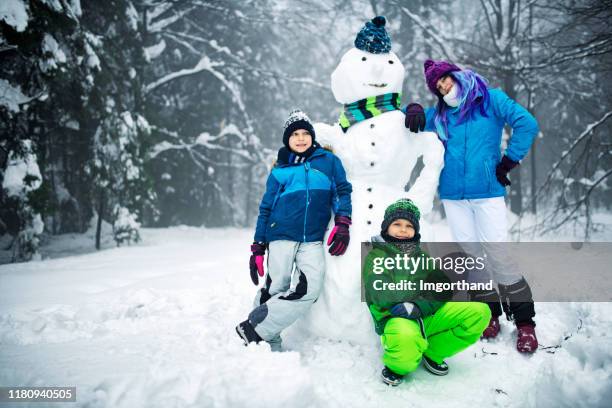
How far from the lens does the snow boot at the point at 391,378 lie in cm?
213

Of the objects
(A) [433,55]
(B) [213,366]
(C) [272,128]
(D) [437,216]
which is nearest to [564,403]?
(B) [213,366]

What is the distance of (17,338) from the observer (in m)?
2.44

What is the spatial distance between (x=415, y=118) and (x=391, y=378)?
177 cm

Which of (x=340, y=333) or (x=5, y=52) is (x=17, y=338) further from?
(x=5, y=52)

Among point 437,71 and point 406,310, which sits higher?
point 437,71

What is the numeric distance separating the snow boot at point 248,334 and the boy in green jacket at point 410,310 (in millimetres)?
794

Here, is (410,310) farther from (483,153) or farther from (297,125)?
(297,125)

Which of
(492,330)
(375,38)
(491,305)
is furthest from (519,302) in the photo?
(375,38)

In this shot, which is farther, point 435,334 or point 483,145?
point 483,145

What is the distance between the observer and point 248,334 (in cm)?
240

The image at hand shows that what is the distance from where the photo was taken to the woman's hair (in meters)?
2.66

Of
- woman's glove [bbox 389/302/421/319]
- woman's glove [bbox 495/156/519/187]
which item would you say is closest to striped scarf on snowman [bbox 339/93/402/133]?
woman's glove [bbox 495/156/519/187]

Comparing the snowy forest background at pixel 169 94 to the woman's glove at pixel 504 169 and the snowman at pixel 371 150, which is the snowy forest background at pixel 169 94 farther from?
the snowman at pixel 371 150

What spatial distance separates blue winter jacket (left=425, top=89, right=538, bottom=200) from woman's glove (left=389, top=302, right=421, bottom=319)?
105 centimetres
